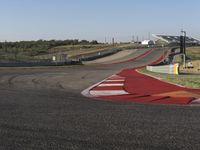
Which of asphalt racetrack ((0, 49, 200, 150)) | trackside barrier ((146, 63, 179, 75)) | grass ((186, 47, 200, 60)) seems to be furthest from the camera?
grass ((186, 47, 200, 60))

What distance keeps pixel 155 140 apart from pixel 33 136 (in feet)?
6.91

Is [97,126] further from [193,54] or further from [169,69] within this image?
[193,54]

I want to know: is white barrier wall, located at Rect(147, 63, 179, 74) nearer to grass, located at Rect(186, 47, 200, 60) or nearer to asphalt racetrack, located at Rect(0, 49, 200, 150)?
asphalt racetrack, located at Rect(0, 49, 200, 150)

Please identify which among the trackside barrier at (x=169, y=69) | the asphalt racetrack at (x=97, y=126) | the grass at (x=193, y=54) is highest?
the asphalt racetrack at (x=97, y=126)

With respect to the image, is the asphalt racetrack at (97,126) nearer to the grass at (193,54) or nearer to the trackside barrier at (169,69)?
the trackside barrier at (169,69)

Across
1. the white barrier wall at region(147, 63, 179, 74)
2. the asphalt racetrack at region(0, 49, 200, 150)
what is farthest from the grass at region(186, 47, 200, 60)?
the asphalt racetrack at region(0, 49, 200, 150)

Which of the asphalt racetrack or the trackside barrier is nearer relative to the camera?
the asphalt racetrack

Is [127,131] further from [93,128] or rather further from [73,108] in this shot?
[73,108]

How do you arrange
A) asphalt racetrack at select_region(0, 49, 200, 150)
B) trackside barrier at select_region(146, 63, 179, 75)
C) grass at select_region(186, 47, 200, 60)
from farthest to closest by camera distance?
1. grass at select_region(186, 47, 200, 60)
2. trackside barrier at select_region(146, 63, 179, 75)
3. asphalt racetrack at select_region(0, 49, 200, 150)

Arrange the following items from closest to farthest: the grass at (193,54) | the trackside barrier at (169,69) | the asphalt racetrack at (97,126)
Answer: the asphalt racetrack at (97,126), the trackside barrier at (169,69), the grass at (193,54)

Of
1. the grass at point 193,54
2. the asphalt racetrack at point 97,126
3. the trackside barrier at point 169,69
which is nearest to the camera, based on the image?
the asphalt racetrack at point 97,126

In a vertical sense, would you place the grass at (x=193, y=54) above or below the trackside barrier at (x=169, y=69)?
below

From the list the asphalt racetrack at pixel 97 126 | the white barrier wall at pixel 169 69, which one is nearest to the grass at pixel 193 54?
the white barrier wall at pixel 169 69

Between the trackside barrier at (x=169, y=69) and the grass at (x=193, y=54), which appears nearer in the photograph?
the trackside barrier at (x=169, y=69)
